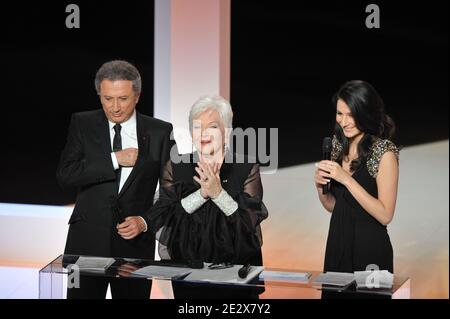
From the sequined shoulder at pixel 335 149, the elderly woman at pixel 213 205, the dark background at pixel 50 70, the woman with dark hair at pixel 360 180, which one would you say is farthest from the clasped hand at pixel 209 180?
the dark background at pixel 50 70

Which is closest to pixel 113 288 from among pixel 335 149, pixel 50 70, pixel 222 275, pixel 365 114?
pixel 222 275

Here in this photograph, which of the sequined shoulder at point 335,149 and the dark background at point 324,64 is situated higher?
the dark background at point 324,64

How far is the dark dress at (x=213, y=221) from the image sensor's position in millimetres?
3879

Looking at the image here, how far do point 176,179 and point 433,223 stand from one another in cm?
493

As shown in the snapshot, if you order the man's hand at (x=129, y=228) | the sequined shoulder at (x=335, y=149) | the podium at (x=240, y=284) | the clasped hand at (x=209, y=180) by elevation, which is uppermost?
the sequined shoulder at (x=335, y=149)

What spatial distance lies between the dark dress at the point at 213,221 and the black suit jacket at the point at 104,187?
306 mm

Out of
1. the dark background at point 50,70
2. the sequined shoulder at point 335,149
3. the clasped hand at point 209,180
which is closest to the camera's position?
the clasped hand at point 209,180

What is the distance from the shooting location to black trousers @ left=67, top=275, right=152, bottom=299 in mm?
3578

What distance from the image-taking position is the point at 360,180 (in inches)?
156

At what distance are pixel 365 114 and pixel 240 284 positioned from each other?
100 centimetres

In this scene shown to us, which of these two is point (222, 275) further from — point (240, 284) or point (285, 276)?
point (285, 276)

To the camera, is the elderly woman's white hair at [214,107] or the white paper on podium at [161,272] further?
the elderly woman's white hair at [214,107]

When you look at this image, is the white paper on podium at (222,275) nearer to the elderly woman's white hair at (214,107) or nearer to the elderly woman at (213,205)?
the elderly woman at (213,205)
